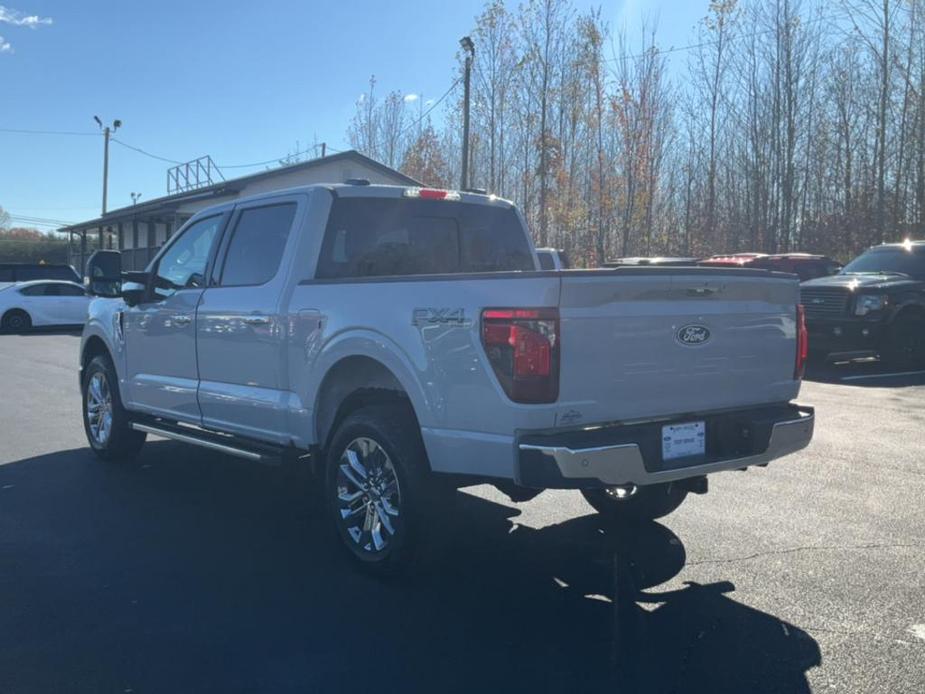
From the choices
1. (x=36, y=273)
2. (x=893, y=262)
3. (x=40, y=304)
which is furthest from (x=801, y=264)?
(x=36, y=273)

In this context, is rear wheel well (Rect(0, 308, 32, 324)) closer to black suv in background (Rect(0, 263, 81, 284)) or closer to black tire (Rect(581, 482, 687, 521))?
black suv in background (Rect(0, 263, 81, 284))

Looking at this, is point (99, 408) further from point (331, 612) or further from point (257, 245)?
point (331, 612)

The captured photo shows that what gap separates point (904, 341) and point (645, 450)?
10.8 metres

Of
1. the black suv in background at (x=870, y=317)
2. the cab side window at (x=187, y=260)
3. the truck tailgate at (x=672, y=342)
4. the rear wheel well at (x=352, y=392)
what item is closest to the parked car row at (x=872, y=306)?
the black suv in background at (x=870, y=317)

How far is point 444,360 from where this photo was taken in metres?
4.20

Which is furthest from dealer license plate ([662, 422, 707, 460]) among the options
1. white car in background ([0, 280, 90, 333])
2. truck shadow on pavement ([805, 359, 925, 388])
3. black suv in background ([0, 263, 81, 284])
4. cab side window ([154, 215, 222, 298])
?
black suv in background ([0, 263, 81, 284])

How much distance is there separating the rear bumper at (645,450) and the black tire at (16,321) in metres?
23.3

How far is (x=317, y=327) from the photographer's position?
504 cm

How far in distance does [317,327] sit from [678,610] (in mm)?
2402

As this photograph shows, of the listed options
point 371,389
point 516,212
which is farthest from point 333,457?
point 516,212

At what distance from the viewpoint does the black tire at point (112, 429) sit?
7.38 meters

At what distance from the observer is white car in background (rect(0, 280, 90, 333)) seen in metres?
23.8

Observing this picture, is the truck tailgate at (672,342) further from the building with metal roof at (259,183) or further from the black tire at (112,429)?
the building with metal roof at (259,183)

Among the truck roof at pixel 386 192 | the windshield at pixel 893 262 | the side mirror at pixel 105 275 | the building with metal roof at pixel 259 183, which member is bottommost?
the side mirror at pixel 105 275
